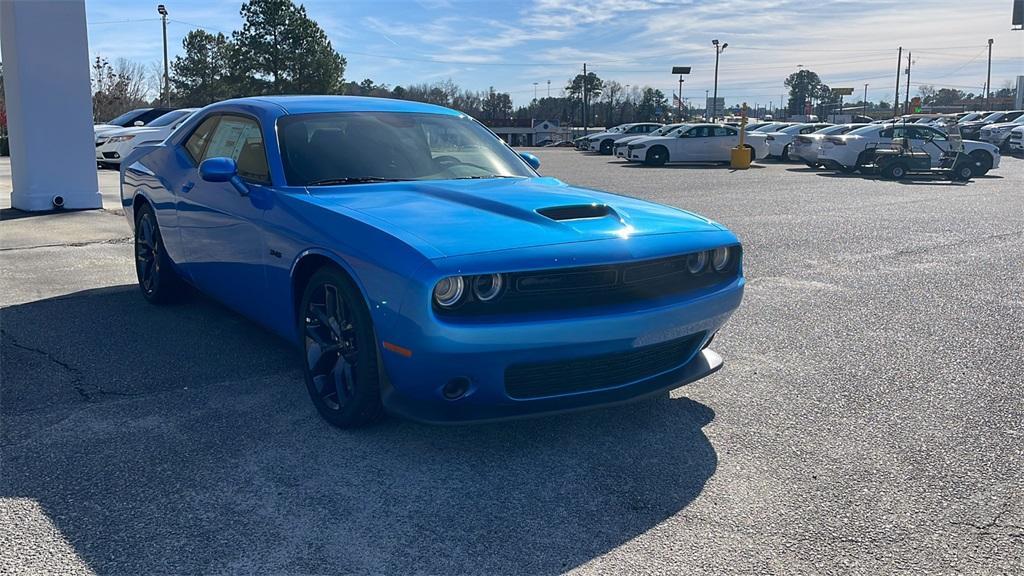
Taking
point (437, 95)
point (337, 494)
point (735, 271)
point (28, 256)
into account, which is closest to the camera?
point (337, 494)

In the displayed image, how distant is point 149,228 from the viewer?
19.5 ft

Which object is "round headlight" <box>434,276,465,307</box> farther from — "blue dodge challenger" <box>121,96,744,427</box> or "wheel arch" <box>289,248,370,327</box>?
"wheel arch" <box>289,248,370,327</box>

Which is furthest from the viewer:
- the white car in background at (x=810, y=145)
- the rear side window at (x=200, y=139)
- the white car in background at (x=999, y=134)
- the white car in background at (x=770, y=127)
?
the white car in background at (x=999, y=134)

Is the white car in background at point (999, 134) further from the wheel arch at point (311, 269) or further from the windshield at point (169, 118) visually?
the wheel arch at point (311, 269)

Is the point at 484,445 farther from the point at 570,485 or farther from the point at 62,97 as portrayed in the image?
the point at 62,97

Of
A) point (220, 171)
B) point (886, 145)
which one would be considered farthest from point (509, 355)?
point (886, 145)

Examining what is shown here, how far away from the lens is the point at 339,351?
3676mm

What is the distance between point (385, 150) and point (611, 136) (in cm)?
3406

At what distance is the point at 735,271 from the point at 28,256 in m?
6.51

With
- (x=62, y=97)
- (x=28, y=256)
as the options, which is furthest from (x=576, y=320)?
(x=62, y=97)

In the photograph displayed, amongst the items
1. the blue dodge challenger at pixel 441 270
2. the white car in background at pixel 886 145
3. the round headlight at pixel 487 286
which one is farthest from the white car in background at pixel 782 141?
the round headlight at pixel 487 286

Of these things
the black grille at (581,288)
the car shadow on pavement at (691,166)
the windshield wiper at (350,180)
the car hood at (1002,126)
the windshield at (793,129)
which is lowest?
the car shadow on pavement at (691,166)

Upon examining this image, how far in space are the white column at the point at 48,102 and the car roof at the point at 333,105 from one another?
651 centimetres

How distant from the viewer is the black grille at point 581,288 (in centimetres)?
324
